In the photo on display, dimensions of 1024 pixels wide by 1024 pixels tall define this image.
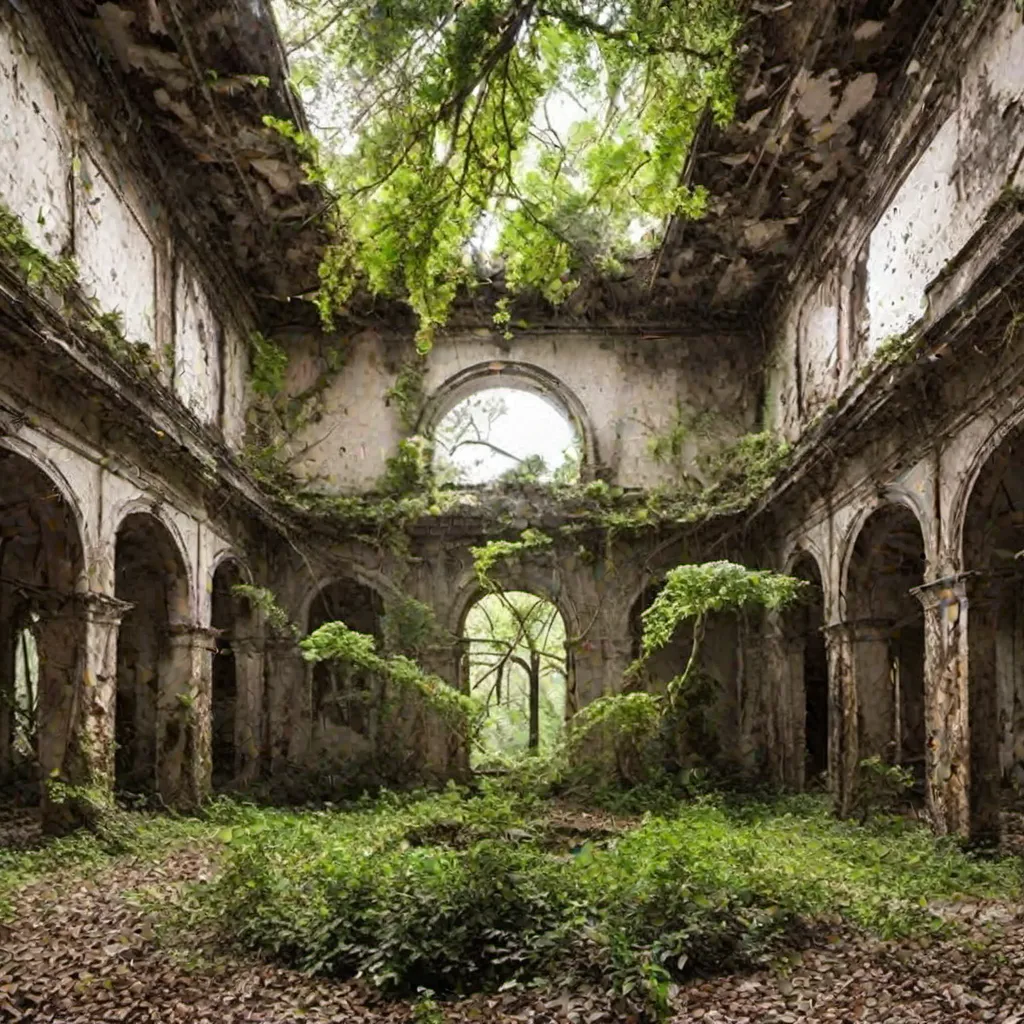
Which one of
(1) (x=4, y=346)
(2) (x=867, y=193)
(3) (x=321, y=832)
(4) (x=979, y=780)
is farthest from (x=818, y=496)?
(1) (x=4, y=346)

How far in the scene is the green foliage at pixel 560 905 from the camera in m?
5.59

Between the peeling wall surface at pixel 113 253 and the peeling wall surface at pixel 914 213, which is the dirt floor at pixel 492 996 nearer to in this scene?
the peeling wall surface at pixel 914 213

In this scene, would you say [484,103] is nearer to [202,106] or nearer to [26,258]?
[26,258]

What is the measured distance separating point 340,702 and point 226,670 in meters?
1.72

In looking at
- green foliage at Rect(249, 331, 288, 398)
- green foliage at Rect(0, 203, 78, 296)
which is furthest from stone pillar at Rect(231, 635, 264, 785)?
green foliage at Rect(0, 203, 78, 296)

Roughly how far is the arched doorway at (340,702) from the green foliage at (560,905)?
6556mm

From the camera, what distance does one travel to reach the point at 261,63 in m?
9.60

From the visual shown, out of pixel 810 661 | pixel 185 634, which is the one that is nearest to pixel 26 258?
pixel 185 634

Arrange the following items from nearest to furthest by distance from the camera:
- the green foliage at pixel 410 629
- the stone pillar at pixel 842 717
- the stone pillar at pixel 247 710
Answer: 1. the stone pillar at pixel 842 717
2. the stone pillar at pixel 247 710
3. the green foliage at pixel 410 629

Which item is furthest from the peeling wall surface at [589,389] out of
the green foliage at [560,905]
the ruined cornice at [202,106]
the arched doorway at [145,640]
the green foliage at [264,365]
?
the green foliage at [560,905]

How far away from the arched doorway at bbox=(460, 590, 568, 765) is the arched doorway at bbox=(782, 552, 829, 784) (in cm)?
321

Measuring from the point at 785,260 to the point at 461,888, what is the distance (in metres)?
9.98

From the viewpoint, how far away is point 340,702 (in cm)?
1471

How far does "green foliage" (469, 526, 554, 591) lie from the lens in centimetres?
1312
